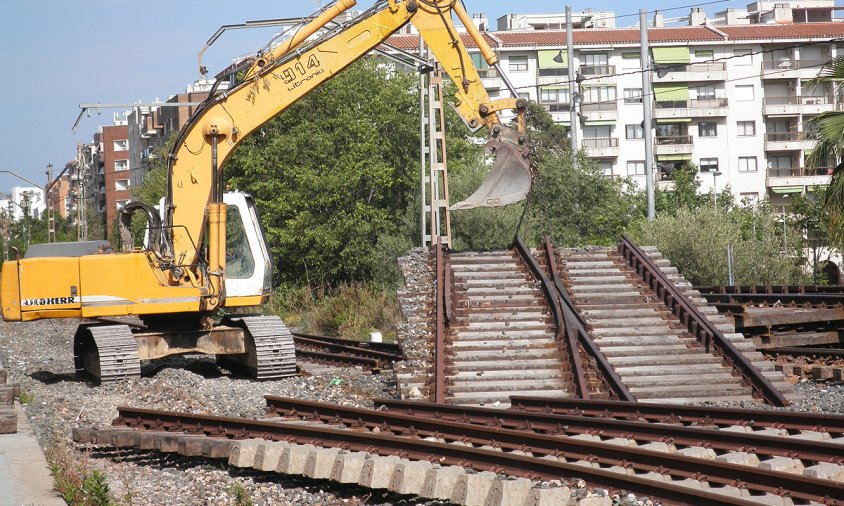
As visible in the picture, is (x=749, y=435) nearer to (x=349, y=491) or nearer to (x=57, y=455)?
(x=349, y=491)

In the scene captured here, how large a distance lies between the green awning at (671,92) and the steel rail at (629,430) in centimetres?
7050

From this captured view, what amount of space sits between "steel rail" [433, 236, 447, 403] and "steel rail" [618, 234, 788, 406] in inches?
121

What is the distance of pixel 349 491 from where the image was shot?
33.0ft

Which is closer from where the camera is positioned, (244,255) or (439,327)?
(439,327)

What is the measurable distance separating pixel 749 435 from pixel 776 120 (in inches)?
2967

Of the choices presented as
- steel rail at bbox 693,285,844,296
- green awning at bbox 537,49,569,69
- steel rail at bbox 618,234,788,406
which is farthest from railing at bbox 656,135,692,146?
steel rail at bbox 618,234,788,406

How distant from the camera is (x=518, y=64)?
272 feet

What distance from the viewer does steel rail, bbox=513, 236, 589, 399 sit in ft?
48.1

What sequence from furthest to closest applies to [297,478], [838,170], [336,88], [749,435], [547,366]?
[336,88]
[838,170]
[547,366]
[297,478]
[749,435]

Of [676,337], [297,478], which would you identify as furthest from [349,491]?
[676,337]

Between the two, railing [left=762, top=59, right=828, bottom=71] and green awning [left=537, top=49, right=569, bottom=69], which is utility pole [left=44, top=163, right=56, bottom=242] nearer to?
green awning [left=537, top=49, right=569, bottom=69]

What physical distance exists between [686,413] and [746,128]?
7300 centimetres

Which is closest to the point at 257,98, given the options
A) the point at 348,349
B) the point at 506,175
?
the point at 506,175

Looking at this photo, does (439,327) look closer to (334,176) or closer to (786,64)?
(334,176)
